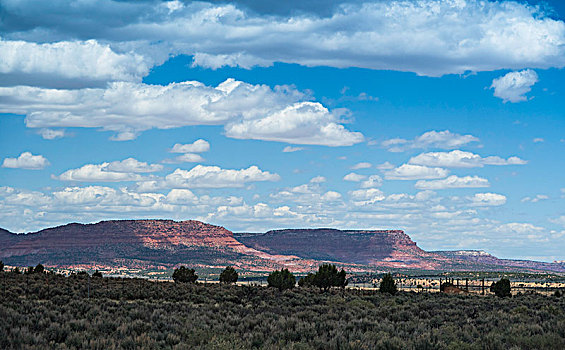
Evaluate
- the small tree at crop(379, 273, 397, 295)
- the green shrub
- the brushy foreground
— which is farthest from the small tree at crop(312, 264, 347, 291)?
the brushy foreground

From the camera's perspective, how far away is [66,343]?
1891cm

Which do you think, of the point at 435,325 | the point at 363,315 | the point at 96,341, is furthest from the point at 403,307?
the point at 96,341

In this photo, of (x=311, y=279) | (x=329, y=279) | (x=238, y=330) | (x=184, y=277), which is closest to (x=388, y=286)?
(x=329, y=279)

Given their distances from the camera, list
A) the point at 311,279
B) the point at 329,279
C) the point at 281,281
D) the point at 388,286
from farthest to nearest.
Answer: the point at 311,279 < the point at 329,279 < the point at 281,281 < the point at 388,286

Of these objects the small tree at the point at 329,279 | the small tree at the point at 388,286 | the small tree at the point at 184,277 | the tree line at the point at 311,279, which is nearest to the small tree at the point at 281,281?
the tree line at the point at 311,279

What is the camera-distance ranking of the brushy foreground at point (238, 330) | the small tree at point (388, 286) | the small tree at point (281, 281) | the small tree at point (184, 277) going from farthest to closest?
the small tree at point (184, 277) → the small tree at point (281, 281) → the small tree at point (388, 286) → the brushy foreground at point (238, 330)

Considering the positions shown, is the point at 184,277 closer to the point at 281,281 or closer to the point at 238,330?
the point at 281,281

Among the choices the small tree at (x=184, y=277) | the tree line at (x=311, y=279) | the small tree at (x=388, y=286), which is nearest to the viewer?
the small tree at (x=388, y=286)

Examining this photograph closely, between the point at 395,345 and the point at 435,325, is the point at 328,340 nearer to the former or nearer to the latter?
the point at 395,345

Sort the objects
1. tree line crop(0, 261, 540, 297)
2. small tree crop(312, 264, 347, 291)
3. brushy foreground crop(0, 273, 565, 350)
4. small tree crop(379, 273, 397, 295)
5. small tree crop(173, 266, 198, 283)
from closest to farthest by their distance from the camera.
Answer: brushy foreground crop(0, 273, 565, 350), small tree crop(379, 273, 397, 295), tree line crop(0, 261, 540, 297), small tree crop(173, 266, 198, 283), small tree crop(312, 264, 347, 291)

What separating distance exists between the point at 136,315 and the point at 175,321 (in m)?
2.06

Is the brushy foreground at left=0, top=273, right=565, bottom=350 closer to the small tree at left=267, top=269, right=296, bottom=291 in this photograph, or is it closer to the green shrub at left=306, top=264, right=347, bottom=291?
the small tree at left=267, top=269, right=296, bottom=291

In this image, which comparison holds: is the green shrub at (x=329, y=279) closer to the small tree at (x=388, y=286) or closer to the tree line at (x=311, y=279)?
the tree line at (x=311, y=279)

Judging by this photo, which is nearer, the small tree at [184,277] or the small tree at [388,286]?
the small tree at [388,286]
